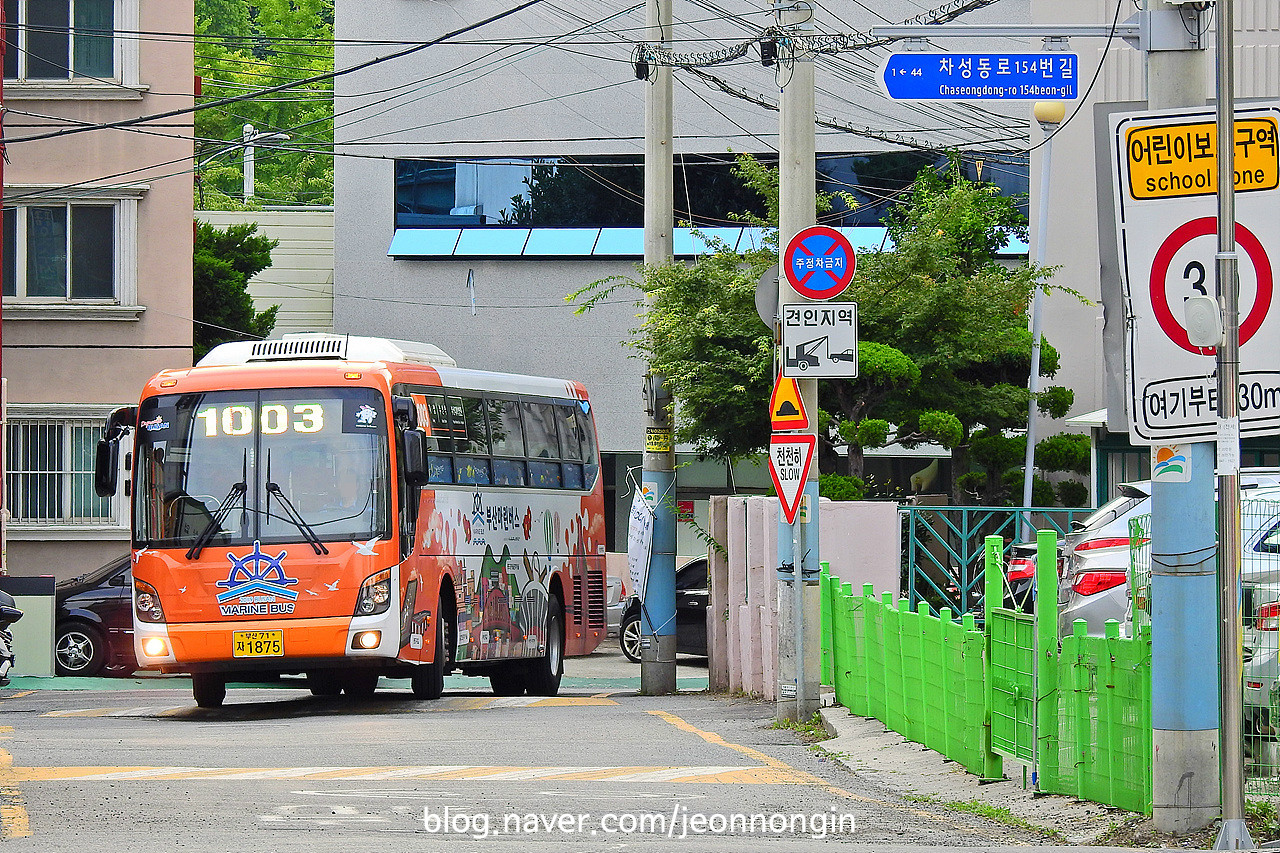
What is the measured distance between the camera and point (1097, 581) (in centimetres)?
1411

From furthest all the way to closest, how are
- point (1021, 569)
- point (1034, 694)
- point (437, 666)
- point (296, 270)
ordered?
1. point (296, 270)
2. point (437, 666)
3. point (1021, 569)
4. point (1034, 694)

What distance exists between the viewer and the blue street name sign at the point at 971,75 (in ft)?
36.2

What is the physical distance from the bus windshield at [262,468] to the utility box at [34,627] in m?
6.63

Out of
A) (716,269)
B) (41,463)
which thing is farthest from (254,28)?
(716,269)

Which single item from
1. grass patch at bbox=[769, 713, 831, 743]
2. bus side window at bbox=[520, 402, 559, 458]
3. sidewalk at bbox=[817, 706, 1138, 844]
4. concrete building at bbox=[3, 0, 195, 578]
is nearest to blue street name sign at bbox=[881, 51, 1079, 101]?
sidewalk at bbox=[817, 706, 1138, 844]

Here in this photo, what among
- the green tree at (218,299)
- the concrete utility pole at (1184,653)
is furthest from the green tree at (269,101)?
the concrete utility pole at (1184,653)

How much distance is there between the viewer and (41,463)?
25.5 m

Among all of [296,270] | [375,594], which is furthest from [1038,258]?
[296,270]

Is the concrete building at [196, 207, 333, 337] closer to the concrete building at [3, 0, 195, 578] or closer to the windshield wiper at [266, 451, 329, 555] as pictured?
the concrete building at [3, 0, 195, 578]

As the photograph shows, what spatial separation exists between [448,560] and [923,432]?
6.28 m

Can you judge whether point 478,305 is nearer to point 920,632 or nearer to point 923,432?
point 923,432

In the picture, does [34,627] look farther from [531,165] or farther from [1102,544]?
[531,165]

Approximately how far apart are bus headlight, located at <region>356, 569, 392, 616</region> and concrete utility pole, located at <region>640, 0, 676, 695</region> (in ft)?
13.5

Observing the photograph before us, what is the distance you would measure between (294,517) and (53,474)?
1136 centimetres
